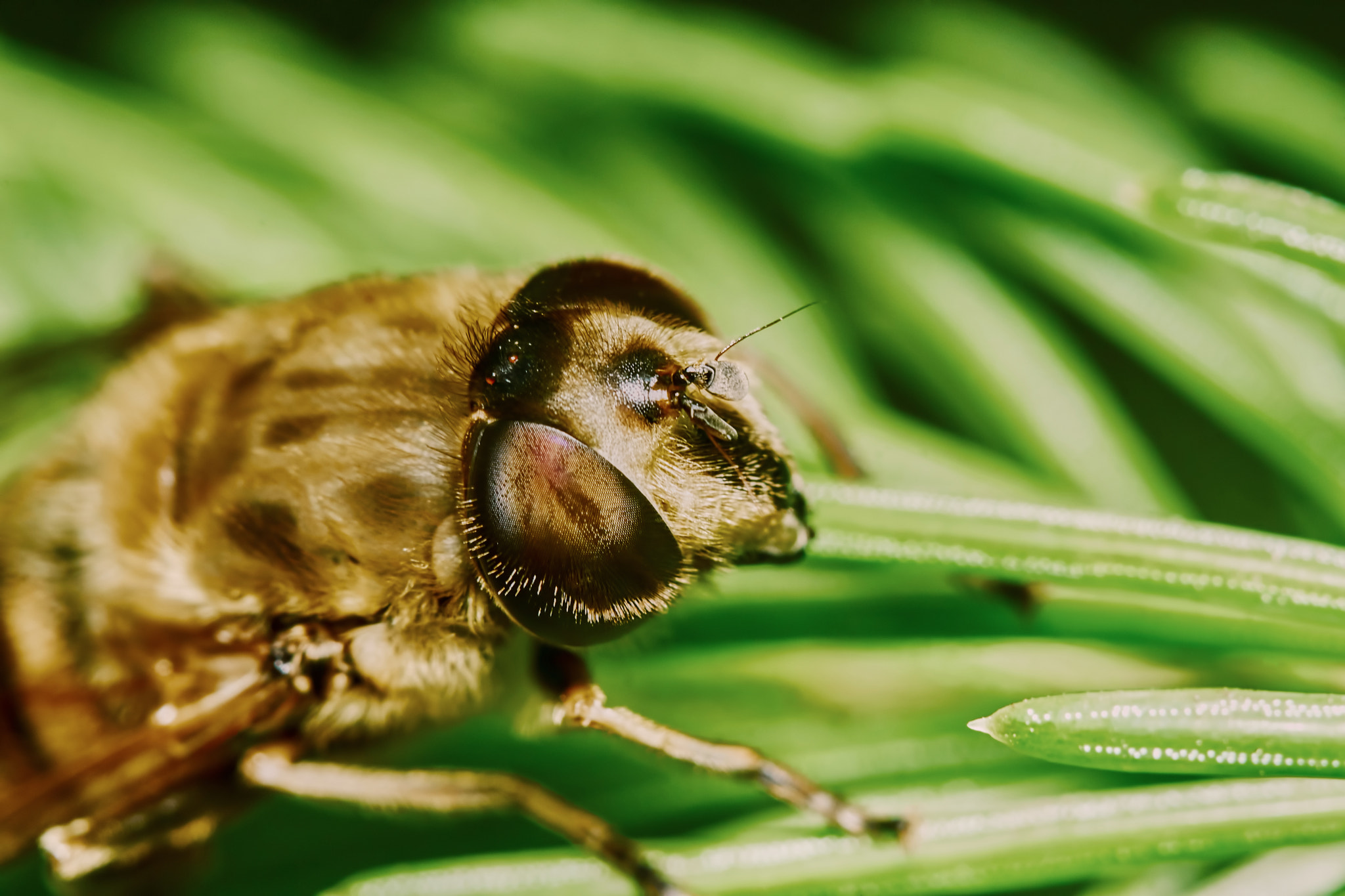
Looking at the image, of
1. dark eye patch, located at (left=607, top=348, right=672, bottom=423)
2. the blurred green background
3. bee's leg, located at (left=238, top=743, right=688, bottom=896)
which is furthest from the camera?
bee's leg, located at (left=238, top=743, right=688, bottom=896)

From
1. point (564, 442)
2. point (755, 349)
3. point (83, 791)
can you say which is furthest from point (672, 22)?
point (83, 791)

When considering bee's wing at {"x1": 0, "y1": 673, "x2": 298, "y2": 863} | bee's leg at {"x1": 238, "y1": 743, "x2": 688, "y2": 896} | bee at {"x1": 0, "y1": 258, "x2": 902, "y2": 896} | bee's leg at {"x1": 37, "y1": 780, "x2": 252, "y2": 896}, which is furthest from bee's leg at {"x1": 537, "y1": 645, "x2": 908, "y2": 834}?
bee's leg at {"x1": 37, "y1": 780, "x2": 252, "y2": 896}

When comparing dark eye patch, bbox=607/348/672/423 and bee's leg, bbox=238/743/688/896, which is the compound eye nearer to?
dark eye patch, bbox=607/348/672/423

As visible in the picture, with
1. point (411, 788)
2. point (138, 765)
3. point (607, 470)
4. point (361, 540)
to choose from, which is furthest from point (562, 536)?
point (138, 765)

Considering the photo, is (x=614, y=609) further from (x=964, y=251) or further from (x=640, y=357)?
(x=964, y=251)

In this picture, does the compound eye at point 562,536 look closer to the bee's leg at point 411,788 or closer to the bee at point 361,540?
the bee at point 361,540

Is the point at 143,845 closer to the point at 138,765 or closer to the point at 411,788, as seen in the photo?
the point at 138,765
